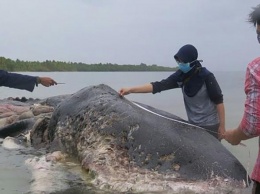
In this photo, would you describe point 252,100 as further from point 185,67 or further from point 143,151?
point 185,67

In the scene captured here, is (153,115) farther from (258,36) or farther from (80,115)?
(258,36)

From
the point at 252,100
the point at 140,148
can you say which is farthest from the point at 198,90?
the point at 252,100

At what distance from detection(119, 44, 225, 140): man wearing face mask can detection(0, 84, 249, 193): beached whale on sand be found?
1.15 feet

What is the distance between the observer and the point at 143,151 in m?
5.25

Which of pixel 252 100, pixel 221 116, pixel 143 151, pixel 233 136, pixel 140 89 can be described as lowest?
pixel 143 151

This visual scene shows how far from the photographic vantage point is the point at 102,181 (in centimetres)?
515

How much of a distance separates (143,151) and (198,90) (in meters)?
1.32

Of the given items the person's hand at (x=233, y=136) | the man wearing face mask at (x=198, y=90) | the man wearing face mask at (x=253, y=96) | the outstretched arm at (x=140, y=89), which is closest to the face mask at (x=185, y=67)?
the man wearing face mask at (x=198, y=90)

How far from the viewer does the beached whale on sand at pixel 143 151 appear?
495cm

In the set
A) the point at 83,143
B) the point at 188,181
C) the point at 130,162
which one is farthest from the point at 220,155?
the point at 83,143

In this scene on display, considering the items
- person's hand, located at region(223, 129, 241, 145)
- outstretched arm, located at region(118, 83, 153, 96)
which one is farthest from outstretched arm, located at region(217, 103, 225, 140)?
person's hand, located at region(223, 129, 241, 145)

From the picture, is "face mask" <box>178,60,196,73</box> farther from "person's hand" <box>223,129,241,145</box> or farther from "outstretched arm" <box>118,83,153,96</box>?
"person's hand" <box>223,129,241,145</box>

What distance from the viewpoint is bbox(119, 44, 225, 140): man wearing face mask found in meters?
5.88

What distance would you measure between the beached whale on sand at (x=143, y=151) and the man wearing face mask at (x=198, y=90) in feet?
1.15
